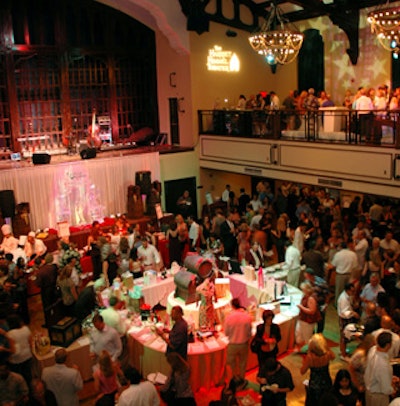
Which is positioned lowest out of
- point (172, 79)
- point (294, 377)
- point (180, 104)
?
point (294, 377)

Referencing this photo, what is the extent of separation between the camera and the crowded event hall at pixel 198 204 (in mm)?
7332

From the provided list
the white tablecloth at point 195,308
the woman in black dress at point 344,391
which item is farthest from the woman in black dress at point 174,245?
the woman in black dress at point 344,391

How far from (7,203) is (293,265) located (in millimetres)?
7310

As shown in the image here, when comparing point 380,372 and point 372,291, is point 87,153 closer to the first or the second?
point 372,291

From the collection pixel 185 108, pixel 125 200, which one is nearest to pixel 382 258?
A: pixel 125 200

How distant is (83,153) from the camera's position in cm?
A: 1549

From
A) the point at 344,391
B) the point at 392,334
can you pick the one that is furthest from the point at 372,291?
the point at 344,391

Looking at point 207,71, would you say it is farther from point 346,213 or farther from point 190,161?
point 346,213

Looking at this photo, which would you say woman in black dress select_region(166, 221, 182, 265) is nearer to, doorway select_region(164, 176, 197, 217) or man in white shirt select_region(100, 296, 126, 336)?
doorway select_region(164, 176, 197, 217)

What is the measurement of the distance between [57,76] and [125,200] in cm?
463

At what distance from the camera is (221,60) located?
17578 mm

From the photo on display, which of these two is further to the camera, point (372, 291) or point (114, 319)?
point (372, 291)

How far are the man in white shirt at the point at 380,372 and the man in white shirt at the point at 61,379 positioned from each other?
10.7ft

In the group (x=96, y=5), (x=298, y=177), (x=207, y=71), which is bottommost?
(x=298, y=177)
